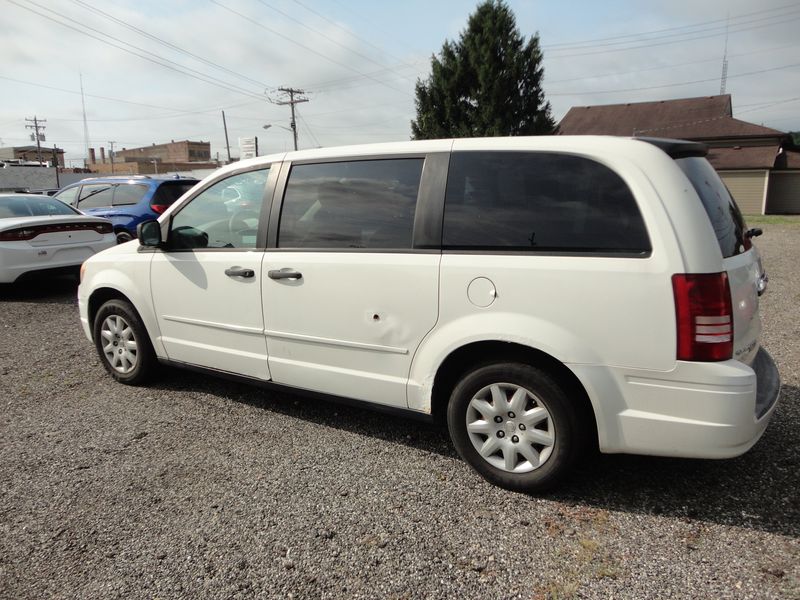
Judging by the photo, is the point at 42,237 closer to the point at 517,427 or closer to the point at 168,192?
the point at 168,192

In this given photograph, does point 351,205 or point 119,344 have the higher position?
point 351,205

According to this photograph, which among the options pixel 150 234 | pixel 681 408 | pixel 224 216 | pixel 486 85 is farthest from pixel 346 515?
pixel 486 85

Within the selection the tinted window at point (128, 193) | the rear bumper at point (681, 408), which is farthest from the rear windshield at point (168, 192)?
the rear bumper at point (681, 408)

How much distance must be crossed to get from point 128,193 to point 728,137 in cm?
3437

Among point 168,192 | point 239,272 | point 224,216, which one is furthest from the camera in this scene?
point 168,192

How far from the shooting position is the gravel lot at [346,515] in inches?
91.7

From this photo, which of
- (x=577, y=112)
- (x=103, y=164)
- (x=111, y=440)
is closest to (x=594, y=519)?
(x=111, y=440)

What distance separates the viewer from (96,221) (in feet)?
27.4

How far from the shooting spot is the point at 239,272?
370cm

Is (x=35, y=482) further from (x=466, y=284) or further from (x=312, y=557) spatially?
(x=466, y=284)

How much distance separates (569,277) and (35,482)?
310 centimetres

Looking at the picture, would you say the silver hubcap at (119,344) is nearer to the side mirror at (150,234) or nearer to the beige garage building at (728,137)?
the side mirror at (150,234)

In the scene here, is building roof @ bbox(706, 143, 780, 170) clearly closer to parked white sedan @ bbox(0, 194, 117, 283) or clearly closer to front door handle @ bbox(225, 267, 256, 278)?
parked white sedan @ bbox(0, 194, 117, 283)

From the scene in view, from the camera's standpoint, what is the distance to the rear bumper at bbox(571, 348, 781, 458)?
2430mm
